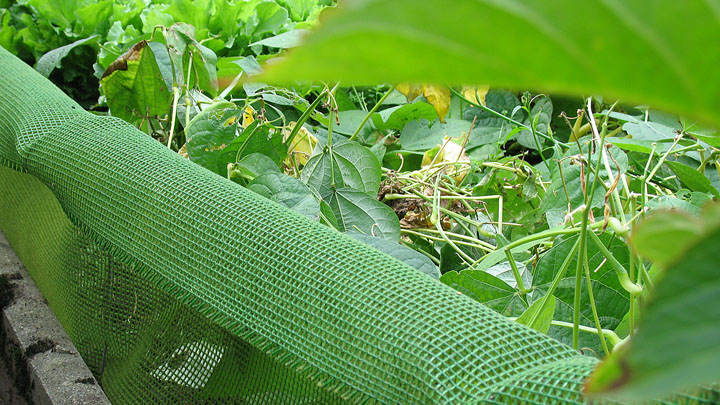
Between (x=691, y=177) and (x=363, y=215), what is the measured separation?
557 millimetres

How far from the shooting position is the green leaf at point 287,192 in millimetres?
1004

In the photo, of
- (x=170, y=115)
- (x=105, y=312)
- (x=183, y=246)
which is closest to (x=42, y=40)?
(x=170, y=115)

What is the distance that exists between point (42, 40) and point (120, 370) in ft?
4.93

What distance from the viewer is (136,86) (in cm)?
135

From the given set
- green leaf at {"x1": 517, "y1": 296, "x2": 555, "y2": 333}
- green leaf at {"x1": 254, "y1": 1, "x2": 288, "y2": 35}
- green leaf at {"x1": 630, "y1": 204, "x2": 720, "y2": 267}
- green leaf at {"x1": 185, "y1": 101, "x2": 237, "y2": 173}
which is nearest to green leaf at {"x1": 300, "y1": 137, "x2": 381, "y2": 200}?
green leaf at {"x1": 185, "y1": 101, "x2": 237, "y2": 173}

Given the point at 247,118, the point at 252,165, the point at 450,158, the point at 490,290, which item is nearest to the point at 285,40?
the point at 247,118

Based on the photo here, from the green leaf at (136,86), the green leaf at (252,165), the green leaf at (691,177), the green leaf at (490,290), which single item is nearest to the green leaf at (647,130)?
the green leaf at (691,177)

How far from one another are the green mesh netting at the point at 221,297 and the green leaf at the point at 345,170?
370mm

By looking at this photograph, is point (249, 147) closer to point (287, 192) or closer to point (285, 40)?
point (287, 192)

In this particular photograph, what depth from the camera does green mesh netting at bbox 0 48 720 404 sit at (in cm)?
48

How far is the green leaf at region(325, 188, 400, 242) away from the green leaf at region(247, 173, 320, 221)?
13 centimetres

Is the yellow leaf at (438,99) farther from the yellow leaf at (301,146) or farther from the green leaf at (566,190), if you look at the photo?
the green leaf at (566,190)

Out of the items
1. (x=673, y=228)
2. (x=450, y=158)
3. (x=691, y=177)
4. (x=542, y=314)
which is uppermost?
(x=673, y=228)

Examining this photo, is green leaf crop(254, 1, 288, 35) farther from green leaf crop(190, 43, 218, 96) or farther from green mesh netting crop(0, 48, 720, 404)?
green mesh netting crop(0, 48, 720, 404)
